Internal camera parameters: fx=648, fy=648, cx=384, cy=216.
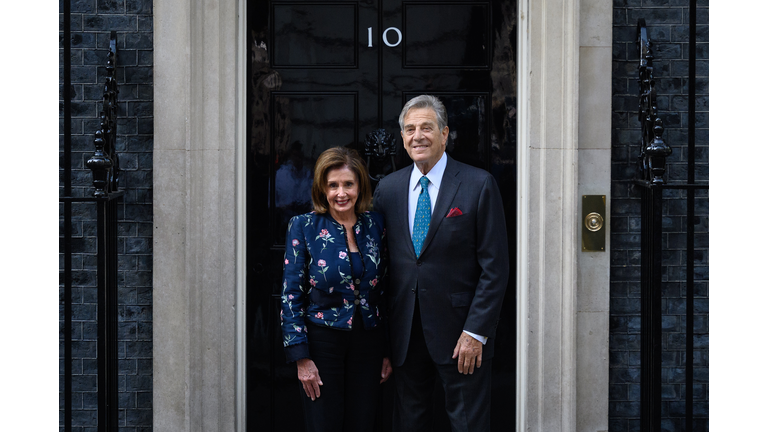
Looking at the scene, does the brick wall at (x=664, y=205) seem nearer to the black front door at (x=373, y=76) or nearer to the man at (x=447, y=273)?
the black front door at (x=373, y=76)

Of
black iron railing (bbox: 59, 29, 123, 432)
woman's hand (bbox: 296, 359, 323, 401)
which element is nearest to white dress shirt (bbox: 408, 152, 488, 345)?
woman's hand (bbox: 296, 359, 323, 401)

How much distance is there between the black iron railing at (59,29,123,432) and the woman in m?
1.10

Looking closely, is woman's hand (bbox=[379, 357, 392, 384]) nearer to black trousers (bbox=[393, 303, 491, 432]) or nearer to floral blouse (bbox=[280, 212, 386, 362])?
black trousers (bbox=[393, 303, 491, 432])

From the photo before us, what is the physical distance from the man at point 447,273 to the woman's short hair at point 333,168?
18cm

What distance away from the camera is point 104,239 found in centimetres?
338

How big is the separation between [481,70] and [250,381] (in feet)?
7.57

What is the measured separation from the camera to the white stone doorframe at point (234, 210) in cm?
360

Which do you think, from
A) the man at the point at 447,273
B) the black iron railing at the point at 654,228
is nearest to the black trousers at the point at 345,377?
the man at the point at 447,273

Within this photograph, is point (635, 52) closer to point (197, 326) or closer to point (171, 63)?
point (171, 63)

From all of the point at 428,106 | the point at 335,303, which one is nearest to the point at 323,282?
the point at 335,303

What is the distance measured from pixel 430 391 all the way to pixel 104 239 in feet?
6.07

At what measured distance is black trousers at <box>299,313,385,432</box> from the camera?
291cm

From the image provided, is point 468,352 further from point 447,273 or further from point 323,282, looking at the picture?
point 323,282

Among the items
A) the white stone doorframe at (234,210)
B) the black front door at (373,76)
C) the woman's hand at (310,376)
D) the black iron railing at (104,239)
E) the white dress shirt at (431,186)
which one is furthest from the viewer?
the black front door at (373,76)
